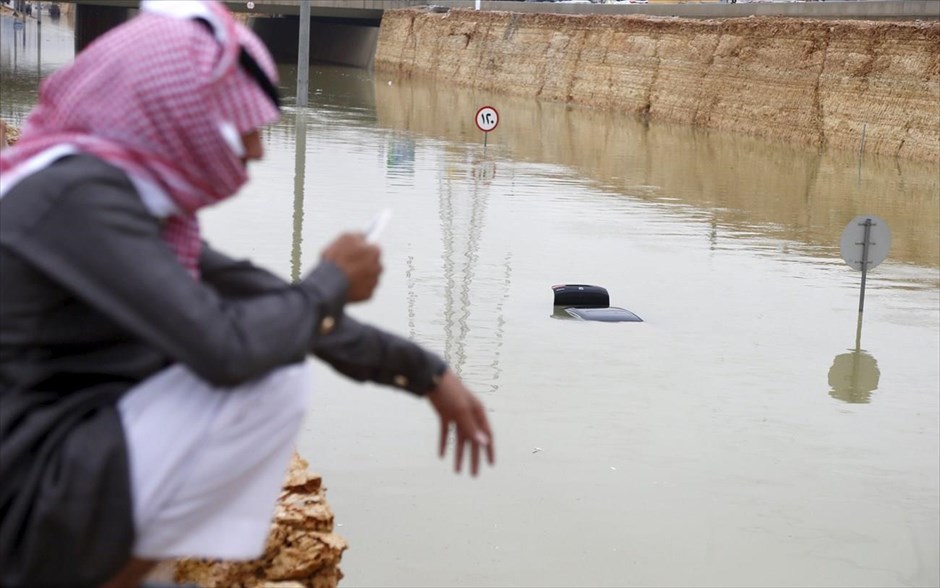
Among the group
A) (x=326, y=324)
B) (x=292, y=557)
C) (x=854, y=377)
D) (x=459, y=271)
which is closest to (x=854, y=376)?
(x=854, y=377)

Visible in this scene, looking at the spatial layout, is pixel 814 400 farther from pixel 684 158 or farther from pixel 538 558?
pixel 684 158

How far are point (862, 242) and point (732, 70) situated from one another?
2457cm

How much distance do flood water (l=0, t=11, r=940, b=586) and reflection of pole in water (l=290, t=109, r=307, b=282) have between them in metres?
0.07

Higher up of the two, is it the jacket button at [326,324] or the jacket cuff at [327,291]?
the jacket cuff at [327,291]

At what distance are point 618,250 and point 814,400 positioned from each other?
6501mm

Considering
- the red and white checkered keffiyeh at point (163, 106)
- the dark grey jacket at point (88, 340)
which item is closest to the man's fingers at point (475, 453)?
the dark grey jacket at point (88, 340)

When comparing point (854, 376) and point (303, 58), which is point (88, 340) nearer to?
point (854, 376)

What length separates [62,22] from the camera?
5428 inches

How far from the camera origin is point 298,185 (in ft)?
68.2

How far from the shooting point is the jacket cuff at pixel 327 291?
8.11 feet

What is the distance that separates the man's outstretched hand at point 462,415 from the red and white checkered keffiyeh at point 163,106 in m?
0.65

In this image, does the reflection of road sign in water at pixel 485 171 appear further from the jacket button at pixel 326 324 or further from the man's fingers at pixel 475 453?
the jacket button at pixel 326 324

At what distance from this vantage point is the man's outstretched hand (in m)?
2.95

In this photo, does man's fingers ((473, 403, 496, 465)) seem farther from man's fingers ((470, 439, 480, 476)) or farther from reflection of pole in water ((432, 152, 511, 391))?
reflection of pole in water ((432, 152, 511, 391))
